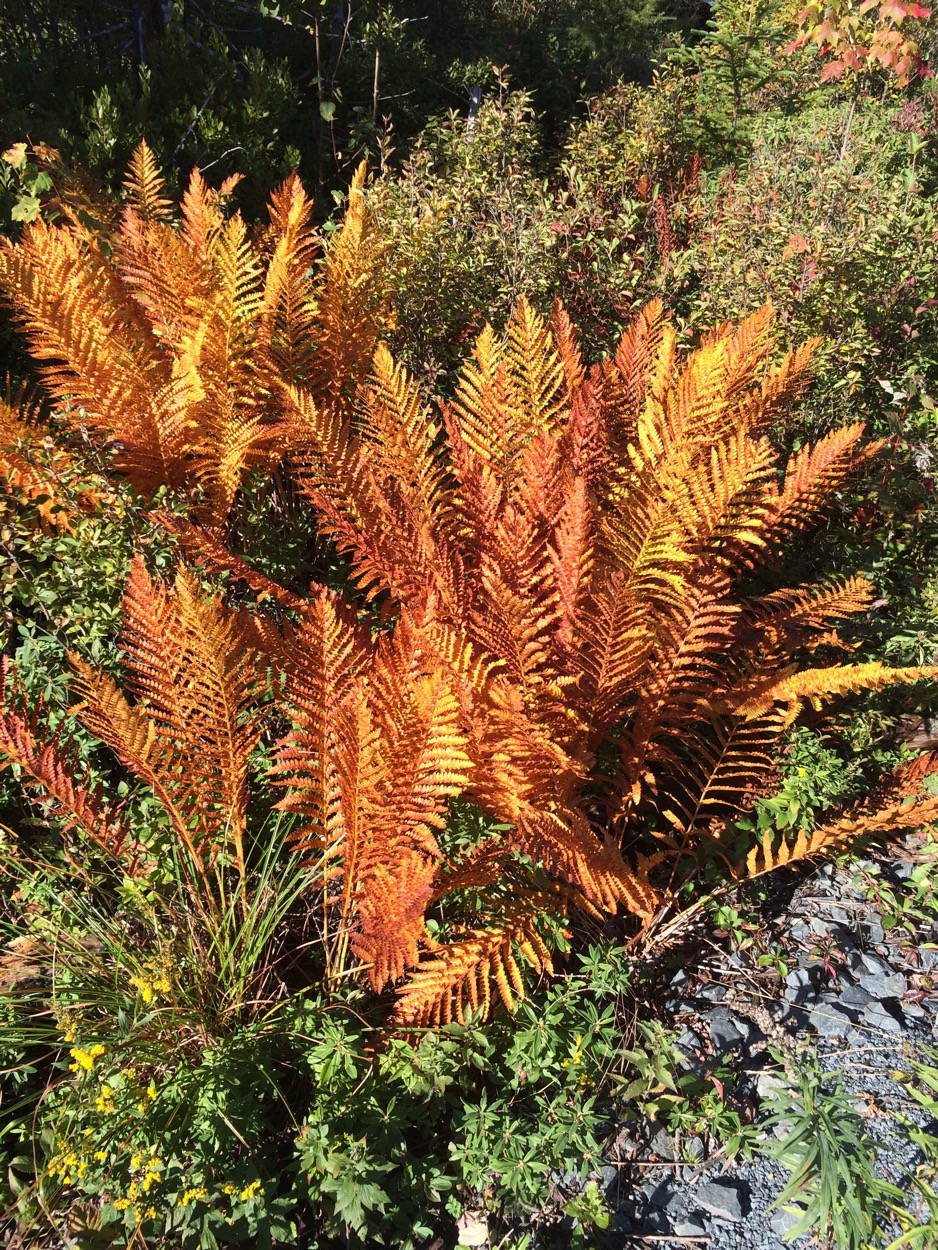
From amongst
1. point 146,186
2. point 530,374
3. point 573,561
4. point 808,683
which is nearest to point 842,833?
point 808,683

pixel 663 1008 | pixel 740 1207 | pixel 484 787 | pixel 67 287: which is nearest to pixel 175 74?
pixel 67 287

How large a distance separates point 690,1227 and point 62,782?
4.80ft

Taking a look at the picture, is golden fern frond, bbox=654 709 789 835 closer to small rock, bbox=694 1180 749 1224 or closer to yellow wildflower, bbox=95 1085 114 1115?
small rock, bbox=694 1180 749 1224

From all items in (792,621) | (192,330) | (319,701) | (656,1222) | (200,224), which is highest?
(200,224)

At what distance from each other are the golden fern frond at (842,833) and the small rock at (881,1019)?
1.17ft

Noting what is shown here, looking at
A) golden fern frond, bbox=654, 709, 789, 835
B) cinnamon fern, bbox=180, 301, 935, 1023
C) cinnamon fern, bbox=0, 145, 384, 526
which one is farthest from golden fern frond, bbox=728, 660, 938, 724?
cinnamon fern, bbox=0, 145, 384, 526

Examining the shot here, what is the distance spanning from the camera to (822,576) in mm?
2895

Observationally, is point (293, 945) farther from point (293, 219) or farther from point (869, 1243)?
point (293, 219)

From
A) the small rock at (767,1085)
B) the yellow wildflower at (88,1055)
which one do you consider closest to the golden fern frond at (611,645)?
the small rock at (767,1085)

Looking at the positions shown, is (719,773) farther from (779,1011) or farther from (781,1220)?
(781,1220)

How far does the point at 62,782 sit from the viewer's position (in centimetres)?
175

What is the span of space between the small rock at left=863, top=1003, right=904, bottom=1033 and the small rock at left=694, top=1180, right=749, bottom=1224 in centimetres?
49

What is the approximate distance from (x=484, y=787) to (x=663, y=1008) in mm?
775

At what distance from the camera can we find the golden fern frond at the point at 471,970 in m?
Answer: 1.69
